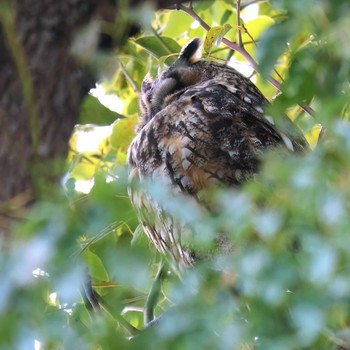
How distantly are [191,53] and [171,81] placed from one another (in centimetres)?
10

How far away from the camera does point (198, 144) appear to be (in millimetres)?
1713

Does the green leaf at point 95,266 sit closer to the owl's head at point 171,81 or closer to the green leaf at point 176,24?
the owl's head at point 171,81

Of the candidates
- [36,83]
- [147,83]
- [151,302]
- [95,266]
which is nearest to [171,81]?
[147,83]

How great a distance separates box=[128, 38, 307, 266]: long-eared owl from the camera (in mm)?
1692

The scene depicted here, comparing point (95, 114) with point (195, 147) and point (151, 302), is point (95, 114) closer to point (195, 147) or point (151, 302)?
point (195, 147)

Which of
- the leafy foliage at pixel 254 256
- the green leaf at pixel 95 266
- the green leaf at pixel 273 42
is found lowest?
the green leaf at pixel 95 266

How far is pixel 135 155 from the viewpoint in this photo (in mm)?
1873

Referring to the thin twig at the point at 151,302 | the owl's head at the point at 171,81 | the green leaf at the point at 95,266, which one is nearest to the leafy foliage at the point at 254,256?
the green leaf at the point at 95,266

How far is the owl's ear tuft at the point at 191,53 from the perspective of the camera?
6.91ft

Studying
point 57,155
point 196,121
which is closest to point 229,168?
point 196,121

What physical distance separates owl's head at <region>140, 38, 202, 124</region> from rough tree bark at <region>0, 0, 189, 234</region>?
3.69 feet

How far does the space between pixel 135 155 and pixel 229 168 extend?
0.90 ft

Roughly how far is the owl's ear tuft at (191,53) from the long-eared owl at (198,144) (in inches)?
4.8

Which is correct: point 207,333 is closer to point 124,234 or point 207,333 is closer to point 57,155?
point 57,155
